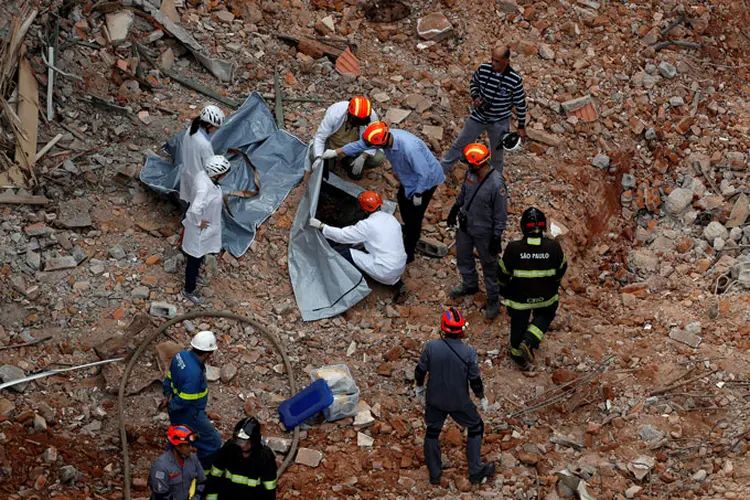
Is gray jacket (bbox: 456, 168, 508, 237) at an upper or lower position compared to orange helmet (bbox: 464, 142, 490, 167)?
lower

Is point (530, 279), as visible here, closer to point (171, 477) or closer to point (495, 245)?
point (495, 245)

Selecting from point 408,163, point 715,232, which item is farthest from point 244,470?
point 715,232

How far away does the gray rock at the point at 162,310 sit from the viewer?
744 cm

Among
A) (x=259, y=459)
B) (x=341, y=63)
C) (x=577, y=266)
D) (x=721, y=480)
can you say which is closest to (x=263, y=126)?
(x=341, y=63)

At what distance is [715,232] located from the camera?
8930mm

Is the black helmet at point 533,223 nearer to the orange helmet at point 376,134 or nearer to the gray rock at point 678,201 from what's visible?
the orange helmet at point 376,134

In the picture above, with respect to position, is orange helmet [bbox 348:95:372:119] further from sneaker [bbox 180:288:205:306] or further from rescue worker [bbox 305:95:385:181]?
sneaker [bbox 180:288:205:306]

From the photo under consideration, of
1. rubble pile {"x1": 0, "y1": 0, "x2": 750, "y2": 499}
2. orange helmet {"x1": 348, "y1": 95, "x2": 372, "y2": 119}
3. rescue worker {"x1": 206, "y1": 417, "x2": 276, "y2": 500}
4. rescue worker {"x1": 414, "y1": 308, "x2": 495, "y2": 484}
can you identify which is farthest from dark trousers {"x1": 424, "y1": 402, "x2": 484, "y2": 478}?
orange helmet {"x1": 348, "y1": 95, "x2": 372, "y2": 119}

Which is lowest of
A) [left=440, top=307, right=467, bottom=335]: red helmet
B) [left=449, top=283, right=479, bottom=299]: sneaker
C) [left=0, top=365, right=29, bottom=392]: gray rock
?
[left=449, top=283, right=479, bottom=299]: sneaker

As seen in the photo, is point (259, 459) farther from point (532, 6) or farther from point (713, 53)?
point (713, 53)

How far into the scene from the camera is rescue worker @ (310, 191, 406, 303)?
7785 mm

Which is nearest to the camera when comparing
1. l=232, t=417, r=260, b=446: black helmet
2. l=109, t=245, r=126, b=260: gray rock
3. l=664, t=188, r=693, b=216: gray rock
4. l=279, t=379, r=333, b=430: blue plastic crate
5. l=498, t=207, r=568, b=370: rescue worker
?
l=232, t=417, r=260, b=446: black helmet

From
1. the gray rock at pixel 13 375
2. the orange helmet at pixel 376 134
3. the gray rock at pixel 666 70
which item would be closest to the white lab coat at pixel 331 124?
the orange helmet at pixel 376 134

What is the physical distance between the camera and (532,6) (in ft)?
35.8
